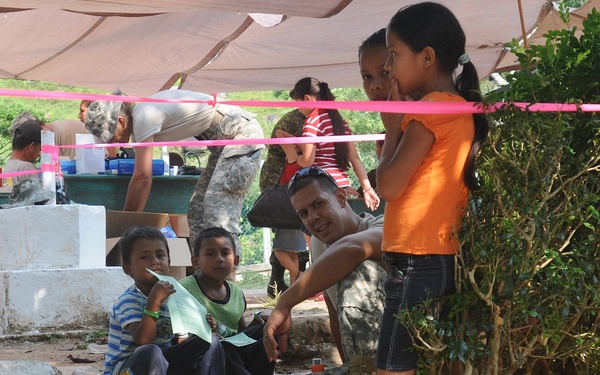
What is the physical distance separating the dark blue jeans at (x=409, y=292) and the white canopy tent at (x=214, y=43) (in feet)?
16.4

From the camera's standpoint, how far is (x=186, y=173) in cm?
820

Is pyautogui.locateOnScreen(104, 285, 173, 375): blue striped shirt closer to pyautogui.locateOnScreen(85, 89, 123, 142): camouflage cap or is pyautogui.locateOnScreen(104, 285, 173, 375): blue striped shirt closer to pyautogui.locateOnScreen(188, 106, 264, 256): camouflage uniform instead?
pyautogui.locateOnScreen(188, 106, 264, 256): camouflage uniform

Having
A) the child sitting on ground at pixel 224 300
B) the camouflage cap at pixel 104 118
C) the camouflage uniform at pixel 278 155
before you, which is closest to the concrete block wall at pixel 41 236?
the camouflage cap at pixel 104 118

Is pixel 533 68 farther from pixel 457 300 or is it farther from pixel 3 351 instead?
pixel 3 351

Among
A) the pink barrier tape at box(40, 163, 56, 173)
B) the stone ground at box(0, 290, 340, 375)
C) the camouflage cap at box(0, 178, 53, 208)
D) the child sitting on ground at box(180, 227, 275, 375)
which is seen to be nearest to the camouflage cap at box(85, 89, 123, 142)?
the pink barrier tape at box(40, 163, 56, 173)

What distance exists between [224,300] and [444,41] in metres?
1.85

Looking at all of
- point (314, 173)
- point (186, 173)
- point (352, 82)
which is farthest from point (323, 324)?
point (352, 82)

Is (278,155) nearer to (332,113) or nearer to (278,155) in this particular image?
(278,155)

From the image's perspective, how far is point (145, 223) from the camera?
23.6ft

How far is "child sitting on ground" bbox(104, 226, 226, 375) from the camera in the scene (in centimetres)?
338

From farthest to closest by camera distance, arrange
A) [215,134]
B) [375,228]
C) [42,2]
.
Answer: [215,134]
[42,2]
[375,228]

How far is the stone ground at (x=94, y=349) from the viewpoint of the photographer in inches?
198

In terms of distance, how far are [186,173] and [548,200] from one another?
5.79 m

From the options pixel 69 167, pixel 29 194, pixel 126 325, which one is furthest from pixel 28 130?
pixel 126 325
